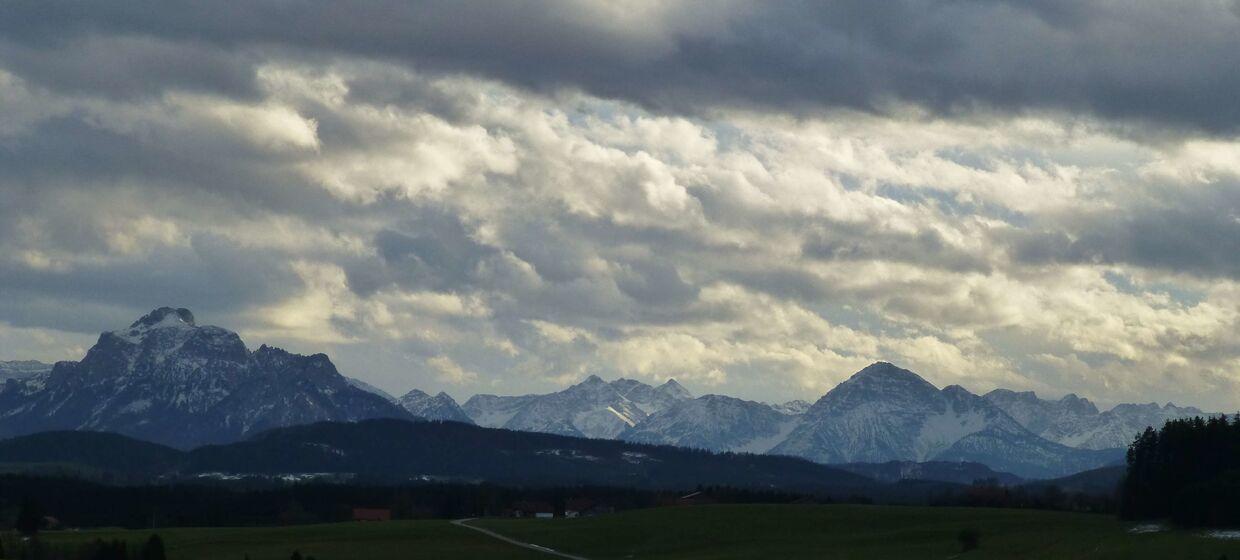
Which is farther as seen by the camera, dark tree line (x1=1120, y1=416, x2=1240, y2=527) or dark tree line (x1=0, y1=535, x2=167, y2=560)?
dark tree line (x1=1120, y1=416, x2=1240, y2=527)

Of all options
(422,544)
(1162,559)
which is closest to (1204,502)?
(1162,559)

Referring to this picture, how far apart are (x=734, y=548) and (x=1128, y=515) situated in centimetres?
4863

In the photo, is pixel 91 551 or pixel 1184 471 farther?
pixel 1184 471

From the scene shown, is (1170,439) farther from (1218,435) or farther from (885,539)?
(885,539)

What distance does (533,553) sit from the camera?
188m

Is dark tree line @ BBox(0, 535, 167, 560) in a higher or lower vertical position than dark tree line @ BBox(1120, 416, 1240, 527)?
lower

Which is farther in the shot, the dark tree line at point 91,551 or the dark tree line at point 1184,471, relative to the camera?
the dark tree line at point 1184,471

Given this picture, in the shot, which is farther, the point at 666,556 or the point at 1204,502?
the point at 666,556

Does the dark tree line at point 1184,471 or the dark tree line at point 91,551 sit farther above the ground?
the dark tree line at point 1184,471

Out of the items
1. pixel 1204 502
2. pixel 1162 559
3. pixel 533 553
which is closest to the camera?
pixel 1162 559

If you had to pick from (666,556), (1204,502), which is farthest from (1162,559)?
(666,556)

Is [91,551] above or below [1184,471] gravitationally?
below

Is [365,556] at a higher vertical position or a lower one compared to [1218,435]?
lower

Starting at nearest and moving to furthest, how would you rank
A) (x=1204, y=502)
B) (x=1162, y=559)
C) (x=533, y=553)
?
(x=1162, y=559) → (x=1204, y=502) → (x=533, y=553)
